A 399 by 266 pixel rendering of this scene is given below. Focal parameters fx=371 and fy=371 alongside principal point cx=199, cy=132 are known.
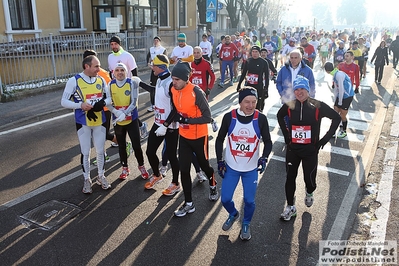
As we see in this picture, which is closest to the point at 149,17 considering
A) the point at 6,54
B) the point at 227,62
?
the point at 227,62

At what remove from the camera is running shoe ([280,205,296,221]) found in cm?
481

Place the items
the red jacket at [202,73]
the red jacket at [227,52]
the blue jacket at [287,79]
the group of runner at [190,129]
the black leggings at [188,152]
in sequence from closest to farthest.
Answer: the group of runner at [190,129], the black leggings at [188,152], the blue jacket at [287,79], the red jacket at [202,73], the red jacket at [227,52]

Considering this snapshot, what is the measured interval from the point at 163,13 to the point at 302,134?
2439 centimetres

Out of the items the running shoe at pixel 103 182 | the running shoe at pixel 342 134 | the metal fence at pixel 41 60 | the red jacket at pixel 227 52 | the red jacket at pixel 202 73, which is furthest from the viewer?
the red jacket at pixel 227 52

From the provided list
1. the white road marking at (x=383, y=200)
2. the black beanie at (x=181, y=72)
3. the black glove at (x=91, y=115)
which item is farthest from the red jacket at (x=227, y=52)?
the black beanie at (x=181, y=72)

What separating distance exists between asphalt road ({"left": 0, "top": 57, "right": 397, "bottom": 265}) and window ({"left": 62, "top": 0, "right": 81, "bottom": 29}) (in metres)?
12.6

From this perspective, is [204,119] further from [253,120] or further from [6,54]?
[6,54]

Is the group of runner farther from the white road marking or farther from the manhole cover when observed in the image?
the white road marking

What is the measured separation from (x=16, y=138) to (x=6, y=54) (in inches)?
192

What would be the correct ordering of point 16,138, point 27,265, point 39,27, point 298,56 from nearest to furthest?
point 27,265
point 298,56
point 16,138
point 39,27

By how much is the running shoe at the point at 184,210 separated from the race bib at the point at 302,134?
5.32 ft

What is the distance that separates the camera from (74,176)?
6.15 metres

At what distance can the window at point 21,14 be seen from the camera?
16.0m

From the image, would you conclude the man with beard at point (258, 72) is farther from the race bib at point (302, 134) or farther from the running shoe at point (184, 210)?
the running shoe at point (184, 210)
